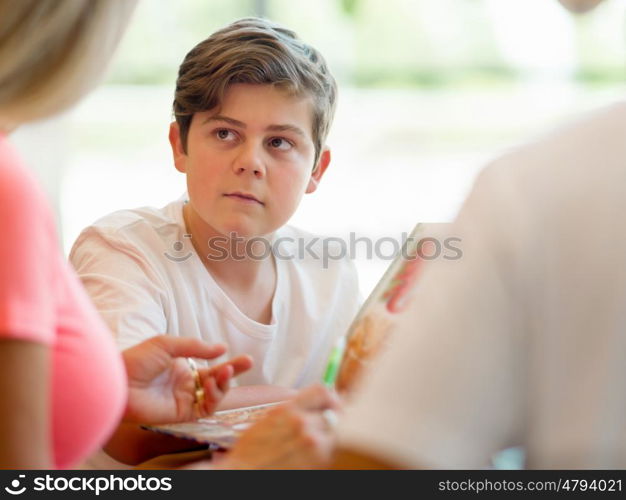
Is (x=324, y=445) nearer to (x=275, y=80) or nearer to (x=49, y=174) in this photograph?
(x=275, y=80)

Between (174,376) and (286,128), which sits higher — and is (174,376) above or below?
below

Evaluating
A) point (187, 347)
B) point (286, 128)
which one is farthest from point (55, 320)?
point (286, 128)

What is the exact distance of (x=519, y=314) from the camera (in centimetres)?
61

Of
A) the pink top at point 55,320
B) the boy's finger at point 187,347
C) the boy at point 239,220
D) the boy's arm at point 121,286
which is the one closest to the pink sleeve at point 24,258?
the pink top at point 55,320

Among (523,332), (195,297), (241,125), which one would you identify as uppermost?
(241,125)

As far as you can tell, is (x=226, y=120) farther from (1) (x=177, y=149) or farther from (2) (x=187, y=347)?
(2) (x=187, y=347)

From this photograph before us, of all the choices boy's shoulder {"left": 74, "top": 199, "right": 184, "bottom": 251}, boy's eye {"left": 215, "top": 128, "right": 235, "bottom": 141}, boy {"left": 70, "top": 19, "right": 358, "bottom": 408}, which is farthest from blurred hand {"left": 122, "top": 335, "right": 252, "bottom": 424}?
boy's eye {"left": 215, "top": 128, "right": 235, "bottom": 141}

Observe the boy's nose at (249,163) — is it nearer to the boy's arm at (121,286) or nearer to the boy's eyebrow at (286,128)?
the boy's eyebrow at (286,128)

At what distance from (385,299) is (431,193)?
3.52 metres

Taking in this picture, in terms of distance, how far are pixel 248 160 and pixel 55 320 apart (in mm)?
733

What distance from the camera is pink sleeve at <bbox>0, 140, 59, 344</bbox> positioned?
2.49ft

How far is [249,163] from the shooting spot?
1.52 meters

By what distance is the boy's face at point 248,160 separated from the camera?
154 cm
